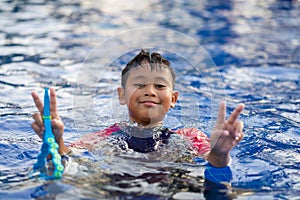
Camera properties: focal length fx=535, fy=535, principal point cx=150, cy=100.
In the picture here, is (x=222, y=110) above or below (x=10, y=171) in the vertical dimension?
above

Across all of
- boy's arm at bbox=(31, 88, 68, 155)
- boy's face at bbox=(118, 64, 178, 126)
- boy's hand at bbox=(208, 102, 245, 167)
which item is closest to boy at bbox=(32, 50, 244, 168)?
boy's face at bbox=(118, 64, 178, 126)

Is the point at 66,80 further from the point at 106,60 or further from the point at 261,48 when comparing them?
the point at 261,48

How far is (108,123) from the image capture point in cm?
481

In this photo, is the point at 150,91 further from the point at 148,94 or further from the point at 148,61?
the point at 148,61

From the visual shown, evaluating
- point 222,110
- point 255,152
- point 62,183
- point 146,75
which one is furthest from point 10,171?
point 255,152

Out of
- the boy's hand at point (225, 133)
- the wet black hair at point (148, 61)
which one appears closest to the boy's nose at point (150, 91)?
the wet black hair at point (148, 61)

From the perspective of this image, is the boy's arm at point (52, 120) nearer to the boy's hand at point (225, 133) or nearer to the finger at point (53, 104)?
the finger at point (53, 104)

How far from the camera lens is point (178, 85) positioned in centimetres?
650

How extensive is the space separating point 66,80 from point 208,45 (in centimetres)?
313

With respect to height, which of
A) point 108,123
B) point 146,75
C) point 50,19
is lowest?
point 108,123

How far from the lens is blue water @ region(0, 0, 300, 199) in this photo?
3.40m

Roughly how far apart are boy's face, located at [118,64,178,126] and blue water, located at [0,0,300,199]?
1.11ft

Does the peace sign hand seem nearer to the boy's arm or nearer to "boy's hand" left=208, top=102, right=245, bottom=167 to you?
the boy's arm

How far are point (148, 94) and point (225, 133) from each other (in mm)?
799
